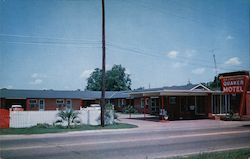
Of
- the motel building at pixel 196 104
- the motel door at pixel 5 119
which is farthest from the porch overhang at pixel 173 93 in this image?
the motel door at pixel 5 119

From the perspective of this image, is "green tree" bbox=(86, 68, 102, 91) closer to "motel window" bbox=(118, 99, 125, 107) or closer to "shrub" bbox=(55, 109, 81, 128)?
"motel window" bbox=(118, 99, 125, 107)

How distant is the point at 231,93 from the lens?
108 feet

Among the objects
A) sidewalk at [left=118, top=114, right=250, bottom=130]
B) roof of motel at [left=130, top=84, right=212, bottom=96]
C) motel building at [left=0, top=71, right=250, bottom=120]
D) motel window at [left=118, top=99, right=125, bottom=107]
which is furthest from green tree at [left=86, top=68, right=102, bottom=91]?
sidewalk at [left=118, top=114, right=250, bottom=130]

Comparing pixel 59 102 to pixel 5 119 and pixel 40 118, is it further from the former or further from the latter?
pixel 5 119

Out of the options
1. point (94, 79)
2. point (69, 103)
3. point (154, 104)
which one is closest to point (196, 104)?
point (154, 104)

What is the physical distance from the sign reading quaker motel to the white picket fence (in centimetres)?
1520

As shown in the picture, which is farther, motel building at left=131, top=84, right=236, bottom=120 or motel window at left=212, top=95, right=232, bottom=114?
motel window at left=212, top=95, right=232, bottom=114

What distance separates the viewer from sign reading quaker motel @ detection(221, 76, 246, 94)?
105 ft

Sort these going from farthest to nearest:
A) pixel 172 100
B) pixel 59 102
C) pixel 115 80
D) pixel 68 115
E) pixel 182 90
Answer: pixel 115 80 → pixel 59 102 → pixel 172 100 → pixel 182 90 → pixel 68 115

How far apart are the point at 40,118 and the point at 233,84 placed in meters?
21.3

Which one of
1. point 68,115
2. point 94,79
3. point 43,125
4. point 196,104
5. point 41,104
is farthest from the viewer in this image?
point 94,79

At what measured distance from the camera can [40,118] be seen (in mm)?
22953

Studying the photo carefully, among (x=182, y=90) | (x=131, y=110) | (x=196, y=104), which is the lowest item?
(x=131, y=110)

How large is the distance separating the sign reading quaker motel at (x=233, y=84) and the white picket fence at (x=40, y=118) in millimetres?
15200
